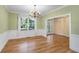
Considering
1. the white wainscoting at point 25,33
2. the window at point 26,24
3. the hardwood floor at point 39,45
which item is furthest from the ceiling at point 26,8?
the hardwood floor at point 39,45

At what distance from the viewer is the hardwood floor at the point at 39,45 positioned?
173 centimetres

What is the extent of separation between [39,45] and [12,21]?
2.21ft

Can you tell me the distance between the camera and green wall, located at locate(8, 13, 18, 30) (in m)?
1.78

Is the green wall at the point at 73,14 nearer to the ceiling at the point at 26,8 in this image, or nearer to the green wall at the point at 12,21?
the ceiling at the point at 26,8

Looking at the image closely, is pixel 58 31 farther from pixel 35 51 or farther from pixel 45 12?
pixel 35 51

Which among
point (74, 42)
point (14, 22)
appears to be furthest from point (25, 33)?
point (74, 42)

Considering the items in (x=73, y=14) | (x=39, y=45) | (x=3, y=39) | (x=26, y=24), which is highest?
(x=73, y=14)

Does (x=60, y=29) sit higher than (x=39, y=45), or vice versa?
(x=60, y=29)

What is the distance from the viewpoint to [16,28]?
1.85 metres

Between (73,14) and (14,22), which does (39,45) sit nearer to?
(14,22)

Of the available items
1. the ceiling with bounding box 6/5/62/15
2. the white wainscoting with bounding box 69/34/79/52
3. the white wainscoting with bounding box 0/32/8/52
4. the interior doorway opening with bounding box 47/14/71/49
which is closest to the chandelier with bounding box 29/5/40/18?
the ceiling with bounding box 6/5/62/15

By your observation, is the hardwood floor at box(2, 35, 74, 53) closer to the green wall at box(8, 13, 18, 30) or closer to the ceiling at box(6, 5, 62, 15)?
the green wall at box(8, 13, 18, 30)

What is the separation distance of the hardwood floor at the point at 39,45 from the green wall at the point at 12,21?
253 millimetres

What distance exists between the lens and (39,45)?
6.00 feet
